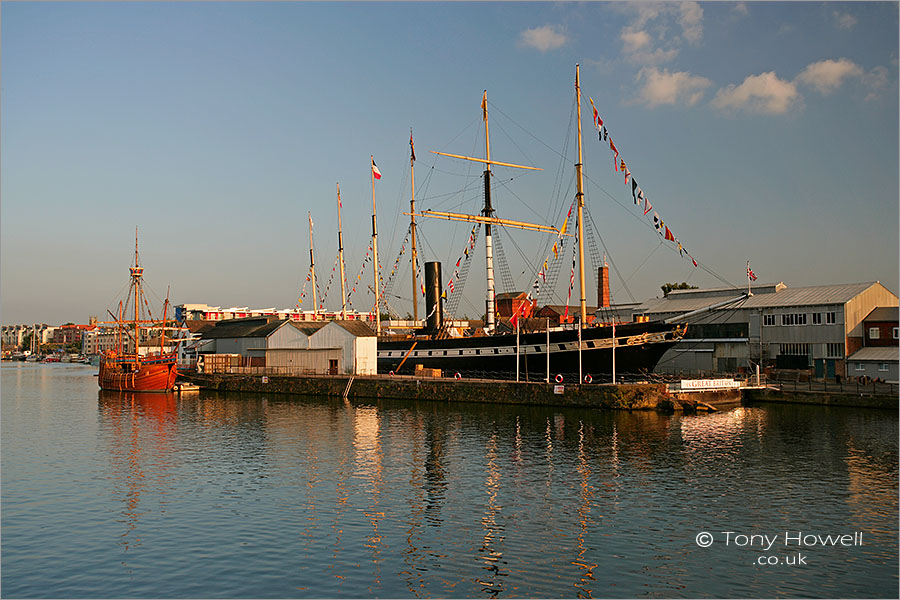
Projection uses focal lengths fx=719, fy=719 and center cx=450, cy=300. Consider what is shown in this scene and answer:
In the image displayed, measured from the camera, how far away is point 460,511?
80.6ft

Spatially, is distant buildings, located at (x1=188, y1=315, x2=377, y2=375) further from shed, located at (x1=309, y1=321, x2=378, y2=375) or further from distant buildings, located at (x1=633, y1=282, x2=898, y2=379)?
distant buildings, located at (x1=633, y1=282, x2=898, y2=379)

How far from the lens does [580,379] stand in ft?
182

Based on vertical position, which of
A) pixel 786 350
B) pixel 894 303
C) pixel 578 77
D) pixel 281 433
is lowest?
pixel 281 433

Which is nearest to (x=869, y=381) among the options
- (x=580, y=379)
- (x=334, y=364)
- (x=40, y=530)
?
(x=580, y=379)

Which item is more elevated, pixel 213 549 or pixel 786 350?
pixel 786 350

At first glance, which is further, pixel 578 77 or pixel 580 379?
pixel 578 77

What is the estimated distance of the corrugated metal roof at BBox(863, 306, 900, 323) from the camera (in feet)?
192

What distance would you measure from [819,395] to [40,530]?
160 feet

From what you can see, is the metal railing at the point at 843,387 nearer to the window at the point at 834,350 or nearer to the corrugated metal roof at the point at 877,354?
the corrugated metal roof at the point at 877,354

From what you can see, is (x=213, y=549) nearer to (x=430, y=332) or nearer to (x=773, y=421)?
(x=773, y=421)

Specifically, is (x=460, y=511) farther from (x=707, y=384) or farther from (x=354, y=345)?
(x=354, y=345)

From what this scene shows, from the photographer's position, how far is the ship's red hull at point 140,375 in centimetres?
7619

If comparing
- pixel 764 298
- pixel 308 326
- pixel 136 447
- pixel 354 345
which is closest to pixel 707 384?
pixel 764 298

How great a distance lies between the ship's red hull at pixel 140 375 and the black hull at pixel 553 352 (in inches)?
1034
